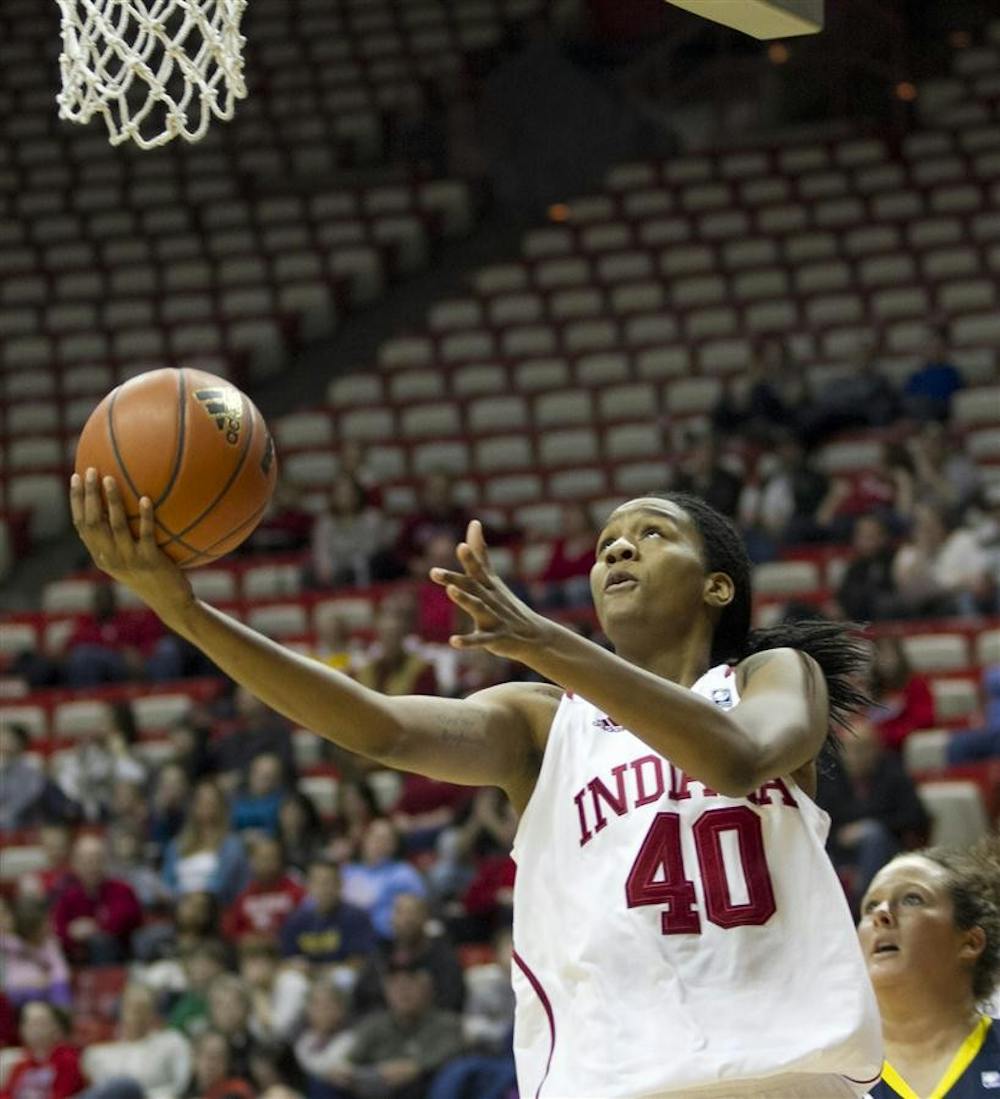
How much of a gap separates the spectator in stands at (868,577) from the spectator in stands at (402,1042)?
2811mm

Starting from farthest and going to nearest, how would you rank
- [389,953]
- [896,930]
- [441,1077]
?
[389,953]
[441,1077]
[896,930]

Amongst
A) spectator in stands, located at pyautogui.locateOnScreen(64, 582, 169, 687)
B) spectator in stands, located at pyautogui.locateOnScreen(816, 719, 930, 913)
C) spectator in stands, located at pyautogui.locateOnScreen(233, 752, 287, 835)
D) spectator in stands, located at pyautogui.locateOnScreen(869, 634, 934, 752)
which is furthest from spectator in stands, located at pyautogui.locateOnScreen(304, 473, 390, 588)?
spectator in stands, located at pyautogui.locateOnScreen(816, 719, 930, 913)

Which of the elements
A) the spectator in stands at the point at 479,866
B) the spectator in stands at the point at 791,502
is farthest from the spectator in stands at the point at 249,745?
the spectator in stands at the point at 791,502

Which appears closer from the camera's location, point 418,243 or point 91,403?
point 91,403

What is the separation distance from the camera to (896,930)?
3.72 m

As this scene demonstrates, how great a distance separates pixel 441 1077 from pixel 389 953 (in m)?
0.66

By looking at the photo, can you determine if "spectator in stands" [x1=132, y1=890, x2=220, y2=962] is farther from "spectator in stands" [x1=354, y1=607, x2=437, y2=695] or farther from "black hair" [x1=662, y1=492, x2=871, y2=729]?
"black hair" [x1=662, y1=492, x2=871, y2=729]

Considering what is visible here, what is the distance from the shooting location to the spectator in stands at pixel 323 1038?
7.39 m

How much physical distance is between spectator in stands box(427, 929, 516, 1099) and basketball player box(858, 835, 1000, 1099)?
3155 millimetres

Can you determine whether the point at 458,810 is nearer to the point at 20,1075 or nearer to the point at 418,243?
the point at 20,1075

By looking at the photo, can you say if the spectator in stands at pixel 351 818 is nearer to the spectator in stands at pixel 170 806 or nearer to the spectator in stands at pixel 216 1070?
the spectator in stands at pixel 170 806

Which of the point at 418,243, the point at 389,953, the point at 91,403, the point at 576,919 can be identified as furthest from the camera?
the point at 418,243

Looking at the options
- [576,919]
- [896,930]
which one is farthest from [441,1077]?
[576,919]

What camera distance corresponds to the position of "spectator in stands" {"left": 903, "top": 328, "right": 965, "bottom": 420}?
11.2 meters
